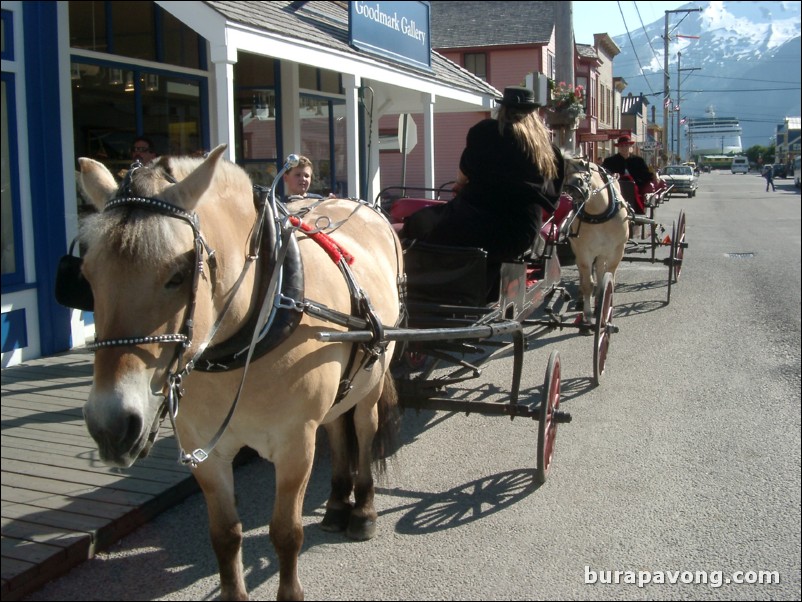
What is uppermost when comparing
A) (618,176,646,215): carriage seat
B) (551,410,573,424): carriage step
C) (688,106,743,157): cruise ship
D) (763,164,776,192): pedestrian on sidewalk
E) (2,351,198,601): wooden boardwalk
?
(618,176,646,215): carriage seat

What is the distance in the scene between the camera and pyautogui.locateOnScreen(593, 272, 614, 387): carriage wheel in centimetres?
646

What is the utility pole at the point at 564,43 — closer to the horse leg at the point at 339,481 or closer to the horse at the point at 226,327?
the horse at the point at 226,327

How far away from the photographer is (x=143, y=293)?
82.5 inches

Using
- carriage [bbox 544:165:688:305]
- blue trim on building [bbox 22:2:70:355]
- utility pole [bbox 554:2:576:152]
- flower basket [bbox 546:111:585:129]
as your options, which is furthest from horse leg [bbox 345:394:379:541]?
flower basket [bbox 546:111:585:129]

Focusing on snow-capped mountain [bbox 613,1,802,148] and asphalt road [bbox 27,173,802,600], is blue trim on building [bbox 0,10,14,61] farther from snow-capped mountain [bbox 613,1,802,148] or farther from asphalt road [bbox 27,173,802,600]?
snow-capped mountain [bbox 613,1,802,148]

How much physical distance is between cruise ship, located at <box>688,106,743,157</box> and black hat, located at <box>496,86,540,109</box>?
262 cm

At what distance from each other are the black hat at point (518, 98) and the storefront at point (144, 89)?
1.82 meters

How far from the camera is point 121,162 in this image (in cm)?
818

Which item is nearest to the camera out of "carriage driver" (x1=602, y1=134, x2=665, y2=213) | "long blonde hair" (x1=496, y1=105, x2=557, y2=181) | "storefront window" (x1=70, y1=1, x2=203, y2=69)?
"long blonde hair" (x1=496, y1=105, x2=557, y2=181)

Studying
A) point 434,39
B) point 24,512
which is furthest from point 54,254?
point 434,39

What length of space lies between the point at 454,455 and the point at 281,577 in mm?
2102

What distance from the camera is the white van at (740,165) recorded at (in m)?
2.24

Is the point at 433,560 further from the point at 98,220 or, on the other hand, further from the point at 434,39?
the point at 434,39

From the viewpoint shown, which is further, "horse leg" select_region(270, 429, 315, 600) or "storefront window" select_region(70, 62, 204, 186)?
"storefront window" select_region(70, 62, 204, 186)
